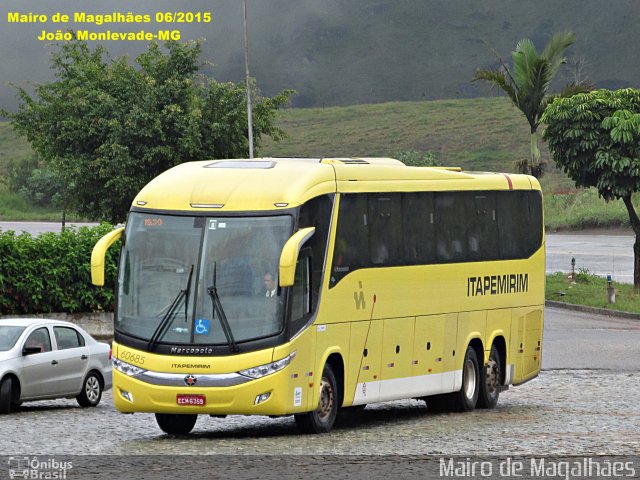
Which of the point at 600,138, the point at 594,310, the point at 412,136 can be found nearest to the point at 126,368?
the point at 594,310

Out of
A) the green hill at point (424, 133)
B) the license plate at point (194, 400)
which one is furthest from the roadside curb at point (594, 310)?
the green hill at point (424, 133)

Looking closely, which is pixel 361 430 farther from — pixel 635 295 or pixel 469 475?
pixel 635 295

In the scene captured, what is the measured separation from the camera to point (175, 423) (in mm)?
17375

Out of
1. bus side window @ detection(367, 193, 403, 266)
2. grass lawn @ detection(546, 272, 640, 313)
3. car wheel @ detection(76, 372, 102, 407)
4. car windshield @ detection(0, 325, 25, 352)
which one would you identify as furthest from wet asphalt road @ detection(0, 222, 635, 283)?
bus side window @ detection(367, 193, 403, 266)

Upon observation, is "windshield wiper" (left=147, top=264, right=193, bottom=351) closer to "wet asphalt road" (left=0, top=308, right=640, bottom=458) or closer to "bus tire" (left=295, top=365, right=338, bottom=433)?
"wet asphalt road" (left=0, top=308, right=640, bottom=458)

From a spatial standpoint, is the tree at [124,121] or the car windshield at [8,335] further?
the tree at [124,121]

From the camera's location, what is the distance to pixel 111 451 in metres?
14.9

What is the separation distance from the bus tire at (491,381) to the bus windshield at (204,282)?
6.36 m

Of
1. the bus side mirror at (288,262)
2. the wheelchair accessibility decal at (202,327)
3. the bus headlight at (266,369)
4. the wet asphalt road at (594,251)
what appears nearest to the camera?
the bus side mirror at (288,262)

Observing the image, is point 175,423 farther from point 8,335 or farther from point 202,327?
point 8,335

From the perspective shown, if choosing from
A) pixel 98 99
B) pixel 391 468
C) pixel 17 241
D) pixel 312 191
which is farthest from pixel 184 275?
pixel 98 99

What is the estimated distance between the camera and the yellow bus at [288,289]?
1616 centimetres

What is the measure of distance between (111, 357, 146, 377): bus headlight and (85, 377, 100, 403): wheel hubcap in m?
6.66

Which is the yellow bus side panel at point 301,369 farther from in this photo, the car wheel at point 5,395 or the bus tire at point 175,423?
the car wheel at point 5,395
